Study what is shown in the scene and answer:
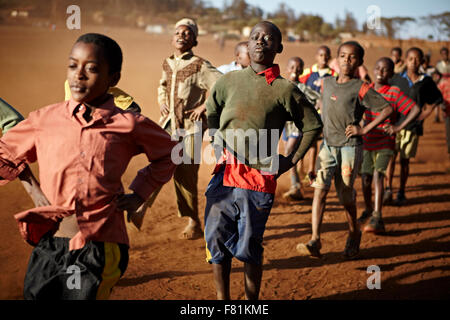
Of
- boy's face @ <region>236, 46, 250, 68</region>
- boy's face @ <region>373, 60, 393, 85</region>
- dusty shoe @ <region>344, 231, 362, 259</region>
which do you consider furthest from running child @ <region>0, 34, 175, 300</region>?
boy's face @ <region>373, 60, 393, 85</region>

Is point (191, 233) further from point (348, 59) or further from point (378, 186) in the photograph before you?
point (348, 59)

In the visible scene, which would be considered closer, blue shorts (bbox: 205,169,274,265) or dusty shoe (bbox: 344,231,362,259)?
blue shorts (bbox: 205,169,274,265)

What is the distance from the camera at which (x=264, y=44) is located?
3.27 meters

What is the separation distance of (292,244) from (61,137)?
3.85 meters

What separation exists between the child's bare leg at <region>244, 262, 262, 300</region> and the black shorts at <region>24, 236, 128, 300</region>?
123 cm

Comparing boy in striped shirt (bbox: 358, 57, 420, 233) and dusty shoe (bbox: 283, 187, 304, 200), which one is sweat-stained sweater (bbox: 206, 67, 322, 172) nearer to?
boy in striped shirt (bbox: 358, 57, 420, 233)

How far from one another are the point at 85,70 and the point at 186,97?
2978 millimetres

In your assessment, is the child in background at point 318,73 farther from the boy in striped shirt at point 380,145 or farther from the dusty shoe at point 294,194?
the boy in striped shirt at point 380,145

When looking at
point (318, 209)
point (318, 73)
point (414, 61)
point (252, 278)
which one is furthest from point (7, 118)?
point (414, 61)

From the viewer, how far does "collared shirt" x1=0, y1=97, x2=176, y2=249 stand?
221cm

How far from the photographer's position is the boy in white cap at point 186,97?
5113 mm
